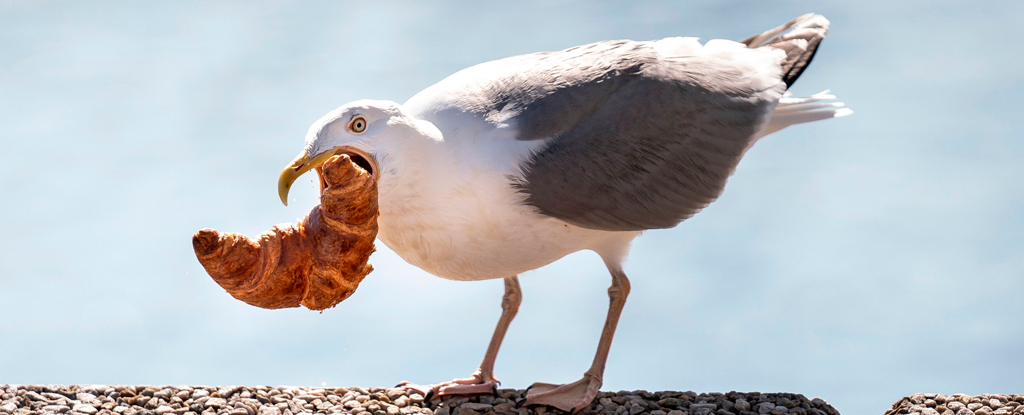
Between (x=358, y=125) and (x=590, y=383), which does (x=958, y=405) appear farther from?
(x=358, y=125)

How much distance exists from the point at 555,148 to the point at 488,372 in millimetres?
1527

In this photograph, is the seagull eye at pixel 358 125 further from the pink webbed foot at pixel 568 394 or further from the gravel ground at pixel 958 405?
the gravel ground at pixel 958 405

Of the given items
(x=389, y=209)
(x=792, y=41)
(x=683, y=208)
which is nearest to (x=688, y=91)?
(x=683, y=208)

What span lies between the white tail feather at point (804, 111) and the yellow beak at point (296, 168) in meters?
2.32

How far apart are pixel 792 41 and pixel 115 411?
399 centimetres

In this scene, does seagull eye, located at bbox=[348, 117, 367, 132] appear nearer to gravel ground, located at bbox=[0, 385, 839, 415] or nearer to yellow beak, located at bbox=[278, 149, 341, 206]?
yellow beak, located at bbox=[278, 149, 341, 206]

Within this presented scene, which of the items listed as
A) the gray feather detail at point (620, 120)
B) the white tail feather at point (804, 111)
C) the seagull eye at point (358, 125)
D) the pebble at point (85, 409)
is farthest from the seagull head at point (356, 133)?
the white tail feather at point (804, 111)

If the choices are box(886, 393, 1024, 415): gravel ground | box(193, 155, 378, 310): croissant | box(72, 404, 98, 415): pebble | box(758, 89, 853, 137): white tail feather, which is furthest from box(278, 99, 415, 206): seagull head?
box(886, 393, 1024, 415): gravel ground

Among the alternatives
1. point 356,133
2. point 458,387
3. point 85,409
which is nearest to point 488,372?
point 458,387

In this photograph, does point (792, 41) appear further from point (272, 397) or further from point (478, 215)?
point (272, 397)

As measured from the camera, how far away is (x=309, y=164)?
11.7 feet

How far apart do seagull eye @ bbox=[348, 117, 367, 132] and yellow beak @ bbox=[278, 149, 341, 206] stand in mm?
116

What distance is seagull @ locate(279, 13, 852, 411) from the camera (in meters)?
3.78

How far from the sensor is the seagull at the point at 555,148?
149 inches
